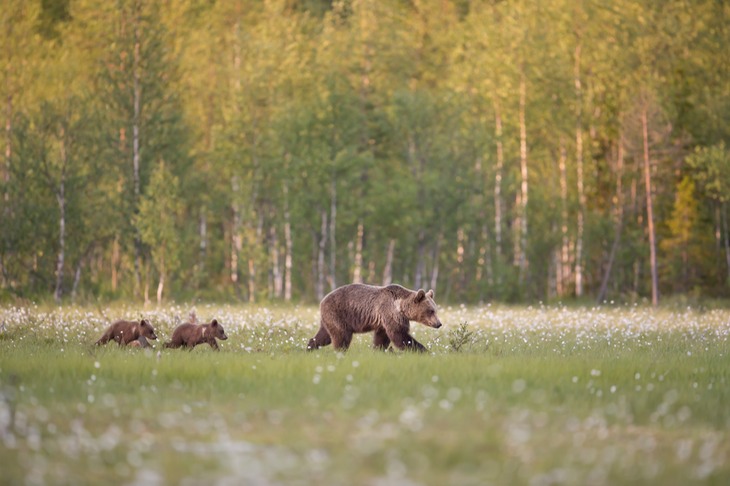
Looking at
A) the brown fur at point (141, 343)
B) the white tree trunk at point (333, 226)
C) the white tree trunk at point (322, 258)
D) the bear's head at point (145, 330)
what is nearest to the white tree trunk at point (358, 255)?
the white tree trunk at point (333, 226)

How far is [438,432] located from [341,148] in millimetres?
36008

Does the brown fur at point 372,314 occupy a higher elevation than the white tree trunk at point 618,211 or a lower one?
lower

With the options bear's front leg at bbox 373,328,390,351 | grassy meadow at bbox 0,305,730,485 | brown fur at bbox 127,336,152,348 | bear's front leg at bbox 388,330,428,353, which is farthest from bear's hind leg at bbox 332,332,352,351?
brown fur at bbox 127,336,152,348

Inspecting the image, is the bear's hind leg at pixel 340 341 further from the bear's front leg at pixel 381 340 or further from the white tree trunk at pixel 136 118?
the white tree trunk at pixel 136 118

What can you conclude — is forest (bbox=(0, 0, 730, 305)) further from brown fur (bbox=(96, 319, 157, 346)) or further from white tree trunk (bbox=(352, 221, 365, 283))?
brown fur (bbox=(96, 319, 157, 346))

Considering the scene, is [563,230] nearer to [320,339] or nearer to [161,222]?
[161,222]

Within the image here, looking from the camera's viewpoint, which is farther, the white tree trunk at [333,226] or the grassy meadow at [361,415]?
the white tree trunk at [333,226]

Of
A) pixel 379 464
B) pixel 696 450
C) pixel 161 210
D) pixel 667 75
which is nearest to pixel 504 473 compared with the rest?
pixel 379 464

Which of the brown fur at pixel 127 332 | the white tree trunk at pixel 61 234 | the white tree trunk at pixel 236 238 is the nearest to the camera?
the brown fur at pixel 127 332

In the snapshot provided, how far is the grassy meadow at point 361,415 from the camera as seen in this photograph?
7.99m

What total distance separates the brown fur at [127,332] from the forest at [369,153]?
18.5 meters

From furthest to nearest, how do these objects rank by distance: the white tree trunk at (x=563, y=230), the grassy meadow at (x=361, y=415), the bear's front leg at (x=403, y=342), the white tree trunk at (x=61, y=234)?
1. the white tree trunk at (x=563, y=230)
2. the white tree trunk at (x=61, y=234)
3. the bear's front leg at (x=403, y=342)
4. the grassy meadow at (x=361, y=415)

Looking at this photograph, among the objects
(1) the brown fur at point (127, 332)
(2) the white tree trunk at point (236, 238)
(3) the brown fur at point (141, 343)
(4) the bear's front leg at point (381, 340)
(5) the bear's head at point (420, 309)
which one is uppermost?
(2) the white tree trunk at point (236, 238)

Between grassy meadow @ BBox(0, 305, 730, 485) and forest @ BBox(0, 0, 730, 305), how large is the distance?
21.8 m
